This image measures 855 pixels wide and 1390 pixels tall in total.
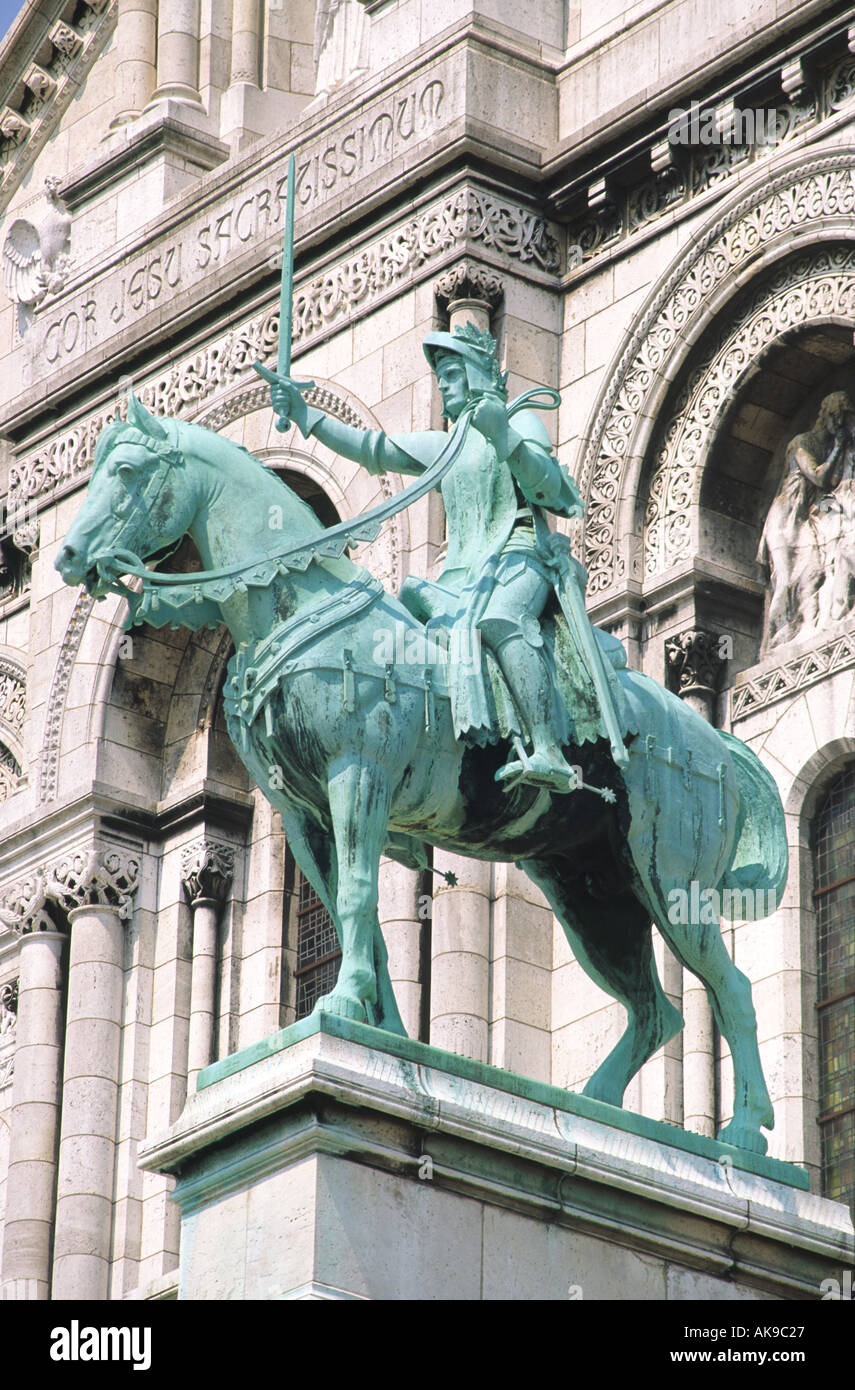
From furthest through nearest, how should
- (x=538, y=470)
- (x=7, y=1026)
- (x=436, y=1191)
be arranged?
(x=7, y=1026) → (x=538, y=470) → (x=436, y=1191)

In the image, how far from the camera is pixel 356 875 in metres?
20.0

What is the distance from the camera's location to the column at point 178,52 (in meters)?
33.5

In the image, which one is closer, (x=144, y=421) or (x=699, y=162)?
(x=144, y=421)

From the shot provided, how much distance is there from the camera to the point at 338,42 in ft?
106

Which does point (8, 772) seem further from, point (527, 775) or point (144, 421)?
point (527, 775)

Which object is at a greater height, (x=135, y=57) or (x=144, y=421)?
(x=135, y=57)

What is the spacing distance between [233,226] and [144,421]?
988 centimetres

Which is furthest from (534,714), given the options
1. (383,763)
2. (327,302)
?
(327,302)

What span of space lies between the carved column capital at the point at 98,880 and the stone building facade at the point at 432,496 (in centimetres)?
3

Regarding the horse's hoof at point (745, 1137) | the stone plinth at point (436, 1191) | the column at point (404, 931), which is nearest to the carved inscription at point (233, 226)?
the column at point (404, 931)

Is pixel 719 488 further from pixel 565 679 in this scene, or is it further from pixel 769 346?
pixel 565 679

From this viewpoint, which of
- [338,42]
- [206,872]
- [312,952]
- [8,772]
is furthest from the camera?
[338,42]

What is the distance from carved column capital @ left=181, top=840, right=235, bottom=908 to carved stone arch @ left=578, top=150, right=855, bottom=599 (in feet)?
14.7

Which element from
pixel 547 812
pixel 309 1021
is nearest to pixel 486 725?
pixel 547 812
